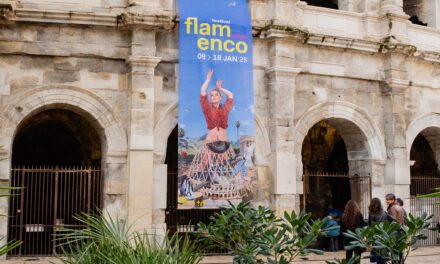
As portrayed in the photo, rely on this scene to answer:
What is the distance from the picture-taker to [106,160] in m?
11.4

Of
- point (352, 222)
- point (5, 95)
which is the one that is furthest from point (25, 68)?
point (352, 222)

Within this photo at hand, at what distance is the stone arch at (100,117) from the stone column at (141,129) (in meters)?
0.27

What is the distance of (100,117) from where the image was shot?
11469 millimetres

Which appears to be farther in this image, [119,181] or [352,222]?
[119,181]

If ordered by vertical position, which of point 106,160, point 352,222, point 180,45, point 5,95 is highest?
point 180,45

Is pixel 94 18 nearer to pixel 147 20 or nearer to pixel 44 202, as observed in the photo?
pixel 147 20

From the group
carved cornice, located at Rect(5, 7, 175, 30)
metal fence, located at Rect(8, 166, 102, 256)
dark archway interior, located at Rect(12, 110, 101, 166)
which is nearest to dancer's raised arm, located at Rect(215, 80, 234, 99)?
carved cornice, located at Rect(5, 7, 175, 30)

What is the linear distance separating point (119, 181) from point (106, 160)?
1.56ft

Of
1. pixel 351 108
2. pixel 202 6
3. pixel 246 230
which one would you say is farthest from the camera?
pixel 351 108

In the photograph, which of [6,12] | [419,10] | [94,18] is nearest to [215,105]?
[94,18]

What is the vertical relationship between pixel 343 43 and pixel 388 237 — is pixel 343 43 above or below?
above

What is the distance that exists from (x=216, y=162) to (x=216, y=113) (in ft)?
3.20

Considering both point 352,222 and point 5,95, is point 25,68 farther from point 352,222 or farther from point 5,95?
point 352,222

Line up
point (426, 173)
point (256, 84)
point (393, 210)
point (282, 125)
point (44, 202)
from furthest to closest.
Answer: point (426, 173)
point (44, 202)
point (256, 84)
point (282, 125)
point (393, 210)
